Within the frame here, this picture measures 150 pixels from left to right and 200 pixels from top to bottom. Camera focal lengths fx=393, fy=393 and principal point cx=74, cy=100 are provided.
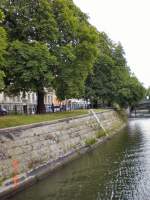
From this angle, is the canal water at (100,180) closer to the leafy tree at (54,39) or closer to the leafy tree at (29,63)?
the leafy tree at (29,63)

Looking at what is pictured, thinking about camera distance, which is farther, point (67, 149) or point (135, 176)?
point (67, 149)

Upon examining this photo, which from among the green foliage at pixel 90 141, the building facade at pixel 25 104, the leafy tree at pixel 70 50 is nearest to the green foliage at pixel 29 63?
the leafy tree at pixel 70 50

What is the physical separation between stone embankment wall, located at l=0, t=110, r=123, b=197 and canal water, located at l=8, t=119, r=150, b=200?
834 millimetres

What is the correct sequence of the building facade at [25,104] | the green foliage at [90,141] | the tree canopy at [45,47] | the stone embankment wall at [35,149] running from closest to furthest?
the stone embankment wall at [35,149]
the tree canopy at [45,47]
the green foliage at [90,141]
the building facade at [25,104]

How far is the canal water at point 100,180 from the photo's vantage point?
21.1 meters

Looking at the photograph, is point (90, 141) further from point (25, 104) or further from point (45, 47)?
point (25, 104)

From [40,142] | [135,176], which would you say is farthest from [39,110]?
[135,176]

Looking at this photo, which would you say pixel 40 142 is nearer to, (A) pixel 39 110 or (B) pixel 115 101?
(A) pixel 39 110

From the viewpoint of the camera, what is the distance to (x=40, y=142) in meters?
28.6

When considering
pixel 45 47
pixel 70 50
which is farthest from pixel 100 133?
pixel 45 47

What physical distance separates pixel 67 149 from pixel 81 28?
51.4 feet

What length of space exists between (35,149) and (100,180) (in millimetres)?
5471

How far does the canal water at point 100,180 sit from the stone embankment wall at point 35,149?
834mm

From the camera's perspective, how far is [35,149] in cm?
2744
